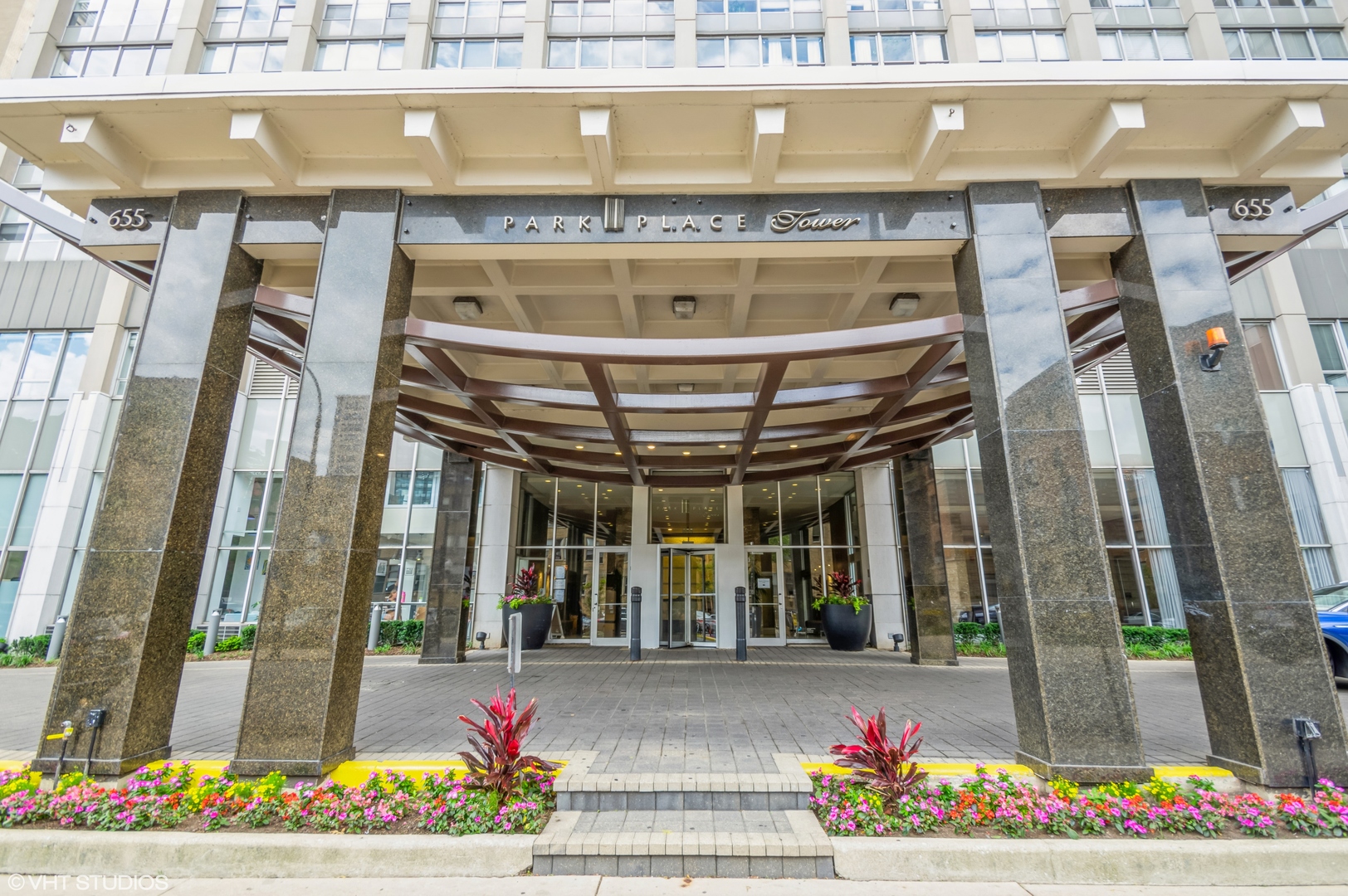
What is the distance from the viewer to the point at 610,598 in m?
16.3

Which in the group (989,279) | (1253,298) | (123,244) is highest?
(1253,298)

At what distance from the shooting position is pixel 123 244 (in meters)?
5.78

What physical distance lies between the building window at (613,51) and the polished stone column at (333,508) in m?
12.7

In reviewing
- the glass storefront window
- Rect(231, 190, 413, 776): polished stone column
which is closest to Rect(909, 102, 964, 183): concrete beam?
Rect(231, 190, 413, 776): polished stone column

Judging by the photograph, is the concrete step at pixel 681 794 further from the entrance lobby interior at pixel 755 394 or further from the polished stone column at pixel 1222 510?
the polished stone column at pixel 1222 510

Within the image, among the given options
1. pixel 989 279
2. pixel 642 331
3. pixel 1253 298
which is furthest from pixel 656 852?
pixel 1253 298

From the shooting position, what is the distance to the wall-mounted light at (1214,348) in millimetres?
4949

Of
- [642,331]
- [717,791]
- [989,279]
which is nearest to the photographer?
[717,791]

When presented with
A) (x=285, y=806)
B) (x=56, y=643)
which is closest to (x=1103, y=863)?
(x=285, y=806)

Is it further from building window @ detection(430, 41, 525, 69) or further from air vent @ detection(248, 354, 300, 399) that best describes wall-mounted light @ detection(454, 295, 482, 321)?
air vent @ detection(248, 354, 300, 399)

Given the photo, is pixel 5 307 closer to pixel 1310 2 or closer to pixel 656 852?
pixel 656 852

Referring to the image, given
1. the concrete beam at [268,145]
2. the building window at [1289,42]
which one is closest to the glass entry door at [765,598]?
the concrete beam at [268,145]

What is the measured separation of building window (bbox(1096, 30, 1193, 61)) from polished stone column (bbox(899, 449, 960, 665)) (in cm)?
1452

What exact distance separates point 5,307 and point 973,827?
25354 mm
